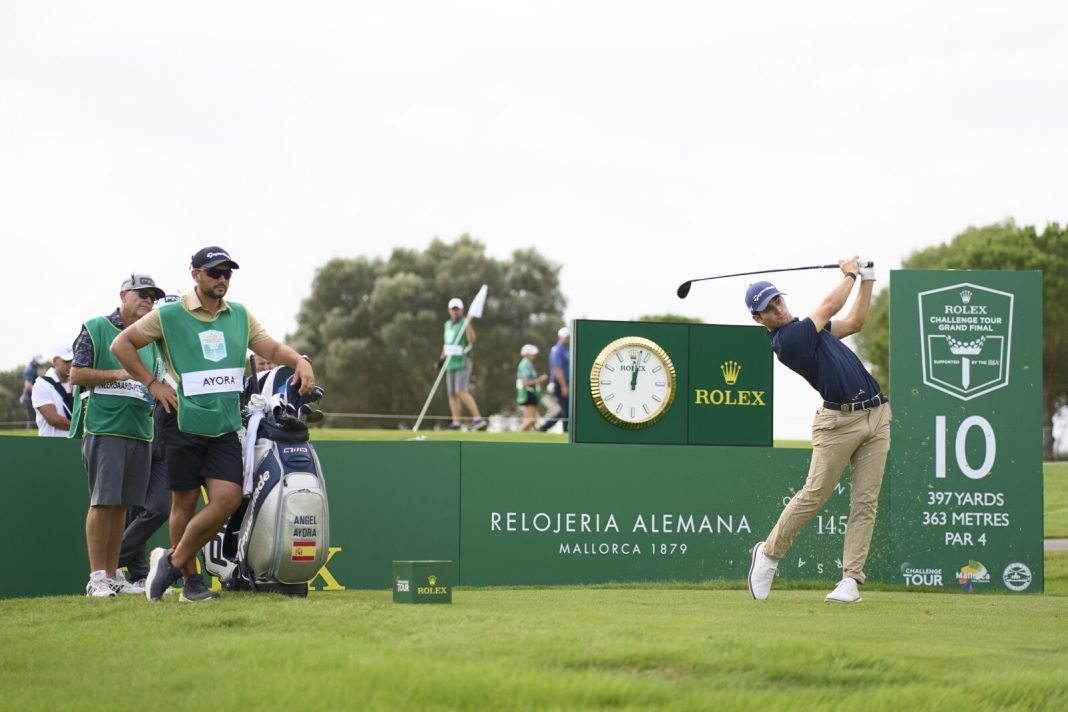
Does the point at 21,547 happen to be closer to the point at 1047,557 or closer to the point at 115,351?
the point at 115,351

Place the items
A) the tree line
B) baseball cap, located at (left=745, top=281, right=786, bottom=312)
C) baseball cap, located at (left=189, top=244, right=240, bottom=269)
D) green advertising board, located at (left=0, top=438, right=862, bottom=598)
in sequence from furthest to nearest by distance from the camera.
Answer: the tree line
green advertising board, located at (left=0, top=438, right=862, bottom=598)
baseball cap, located at (left=745, top=281, right=786, bottom=312)
baseball cap, located at (left=189, top=244, right=240, bottom=269)

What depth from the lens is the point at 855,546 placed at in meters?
8.73

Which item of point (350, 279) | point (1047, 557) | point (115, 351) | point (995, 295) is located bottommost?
point (1047, 557)

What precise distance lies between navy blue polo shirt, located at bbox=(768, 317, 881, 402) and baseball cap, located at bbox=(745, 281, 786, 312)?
0.22 metres

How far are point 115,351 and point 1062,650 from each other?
503 cm

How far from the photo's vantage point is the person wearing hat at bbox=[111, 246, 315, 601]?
7.75 m

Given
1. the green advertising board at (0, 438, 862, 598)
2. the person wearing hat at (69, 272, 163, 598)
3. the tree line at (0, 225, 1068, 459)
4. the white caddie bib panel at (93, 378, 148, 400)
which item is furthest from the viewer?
the tree line at (0, 225, 1068, 459)

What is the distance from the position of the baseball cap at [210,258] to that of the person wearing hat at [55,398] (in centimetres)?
416

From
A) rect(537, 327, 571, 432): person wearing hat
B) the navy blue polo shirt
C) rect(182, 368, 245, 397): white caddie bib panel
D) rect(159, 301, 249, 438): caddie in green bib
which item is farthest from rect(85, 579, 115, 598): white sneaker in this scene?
rect(537, 327, 571, 432): person wearing hat

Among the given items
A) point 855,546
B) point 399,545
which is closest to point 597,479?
point 399,545

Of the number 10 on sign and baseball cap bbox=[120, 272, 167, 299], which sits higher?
baseball cap bbox=[120, 272, 167, 299]

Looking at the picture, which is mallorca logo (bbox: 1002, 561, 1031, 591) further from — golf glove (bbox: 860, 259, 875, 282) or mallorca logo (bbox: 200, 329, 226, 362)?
mallorca logo (bbox: 200, 329, 226, 362)

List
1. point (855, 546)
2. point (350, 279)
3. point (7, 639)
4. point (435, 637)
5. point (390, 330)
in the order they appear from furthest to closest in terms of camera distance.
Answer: point (350, 279)
point (390, 330)
point (855, 546)
point (7, 639)
point (435, 637)

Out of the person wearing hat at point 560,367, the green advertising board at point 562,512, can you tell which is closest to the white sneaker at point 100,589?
the green advertising board at point 562,512
